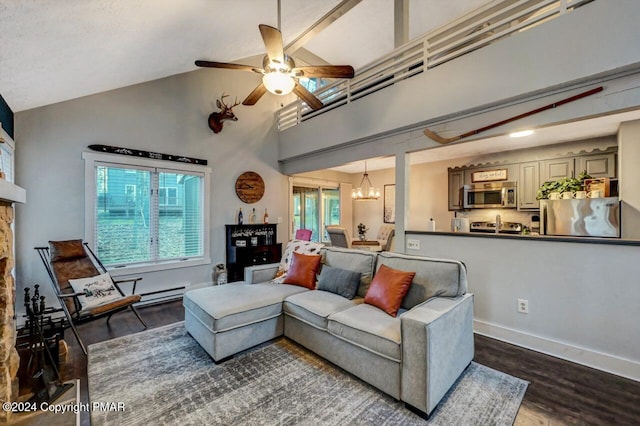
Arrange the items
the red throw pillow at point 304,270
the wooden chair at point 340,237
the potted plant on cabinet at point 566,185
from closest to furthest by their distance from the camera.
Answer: the red throw pillow at point 304,270 < the potted plant on cabinet at point 566,185 < the wooden chair at point 340,237

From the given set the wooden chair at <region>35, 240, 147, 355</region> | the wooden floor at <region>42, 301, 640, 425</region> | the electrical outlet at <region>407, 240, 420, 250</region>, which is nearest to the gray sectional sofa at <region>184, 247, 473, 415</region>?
the wooden floor at <region>42, 301, 640, 425</region>

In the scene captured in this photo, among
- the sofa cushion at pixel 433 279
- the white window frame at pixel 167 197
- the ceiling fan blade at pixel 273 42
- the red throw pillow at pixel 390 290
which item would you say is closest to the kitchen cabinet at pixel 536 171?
the sofa cushion at pixel 433 279

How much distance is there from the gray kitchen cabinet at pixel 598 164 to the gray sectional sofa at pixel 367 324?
11.2 ft

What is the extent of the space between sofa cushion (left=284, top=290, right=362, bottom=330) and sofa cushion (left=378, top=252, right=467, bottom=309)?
1.89ft

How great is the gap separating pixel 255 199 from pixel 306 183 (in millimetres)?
1636

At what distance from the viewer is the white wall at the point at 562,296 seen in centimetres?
231

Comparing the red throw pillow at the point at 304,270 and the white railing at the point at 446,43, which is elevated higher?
the white railing at the point at 446,43

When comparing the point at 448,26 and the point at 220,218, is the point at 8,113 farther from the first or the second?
the point at 448,26

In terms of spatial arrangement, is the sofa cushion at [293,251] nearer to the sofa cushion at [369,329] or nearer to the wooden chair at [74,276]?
the sofa cushion at [369,329]

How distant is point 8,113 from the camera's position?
9.88ft

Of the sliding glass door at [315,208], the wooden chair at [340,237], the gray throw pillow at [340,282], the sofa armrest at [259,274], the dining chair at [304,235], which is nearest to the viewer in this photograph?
the gray throw pillow at [340,282]

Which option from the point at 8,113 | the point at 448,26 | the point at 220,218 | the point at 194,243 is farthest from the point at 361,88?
the point at 8,113

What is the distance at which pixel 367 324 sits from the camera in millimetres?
2121

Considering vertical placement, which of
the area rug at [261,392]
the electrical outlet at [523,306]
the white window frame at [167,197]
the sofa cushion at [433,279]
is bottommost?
the area rug at [261,392]
